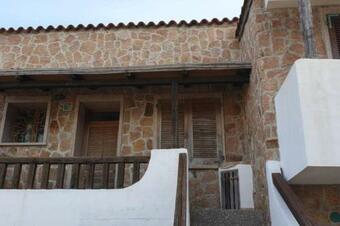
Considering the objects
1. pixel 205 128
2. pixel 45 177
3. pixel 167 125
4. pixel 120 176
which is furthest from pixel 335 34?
pixel 45 177

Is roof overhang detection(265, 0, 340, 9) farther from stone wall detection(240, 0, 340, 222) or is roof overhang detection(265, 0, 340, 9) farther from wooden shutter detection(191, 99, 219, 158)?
wooden shutter detection(191, 99, 219, 158)

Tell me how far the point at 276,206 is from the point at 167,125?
332 centimetres

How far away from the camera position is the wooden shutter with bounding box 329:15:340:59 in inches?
254

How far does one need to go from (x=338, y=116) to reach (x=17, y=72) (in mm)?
5558

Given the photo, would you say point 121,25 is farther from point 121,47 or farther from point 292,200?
point 292,200

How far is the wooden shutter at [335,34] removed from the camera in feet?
21.2

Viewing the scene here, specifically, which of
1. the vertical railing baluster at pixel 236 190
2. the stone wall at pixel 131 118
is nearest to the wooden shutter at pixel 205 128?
the stone wall at pixel 131 118

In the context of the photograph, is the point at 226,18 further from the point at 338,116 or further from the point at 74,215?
the point at 74,215

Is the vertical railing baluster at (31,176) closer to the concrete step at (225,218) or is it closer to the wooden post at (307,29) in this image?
the concrete step at (225,218)

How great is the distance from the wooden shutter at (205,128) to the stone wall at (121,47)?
43.3 inches

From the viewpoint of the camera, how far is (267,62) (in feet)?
20.5

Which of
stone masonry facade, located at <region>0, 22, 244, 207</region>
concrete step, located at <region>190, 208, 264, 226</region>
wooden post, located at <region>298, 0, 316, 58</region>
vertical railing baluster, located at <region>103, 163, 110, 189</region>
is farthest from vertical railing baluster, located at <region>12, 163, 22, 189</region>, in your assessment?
wooden post, located at <region>298, 0, 316, 58</region>

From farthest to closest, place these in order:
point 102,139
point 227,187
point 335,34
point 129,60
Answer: point 129,60 → point 102,139 → point 227,187 → point 335,34

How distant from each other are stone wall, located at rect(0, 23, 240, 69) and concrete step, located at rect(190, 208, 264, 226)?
12.1 ft
